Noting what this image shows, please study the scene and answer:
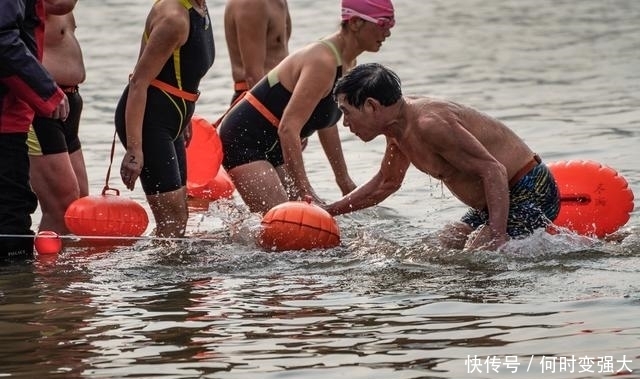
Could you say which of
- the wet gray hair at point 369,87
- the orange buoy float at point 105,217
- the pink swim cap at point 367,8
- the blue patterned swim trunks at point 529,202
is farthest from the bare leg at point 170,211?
the blue patterned swim trunks at point 529,202

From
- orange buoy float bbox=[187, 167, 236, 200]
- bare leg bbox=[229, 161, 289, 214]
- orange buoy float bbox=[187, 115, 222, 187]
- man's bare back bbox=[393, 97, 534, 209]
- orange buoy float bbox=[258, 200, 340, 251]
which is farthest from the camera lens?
orange buoy float bbox=[187, 167, 236, 200]

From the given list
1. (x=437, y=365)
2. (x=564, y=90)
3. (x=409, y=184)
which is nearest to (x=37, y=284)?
(x=437, y=365)

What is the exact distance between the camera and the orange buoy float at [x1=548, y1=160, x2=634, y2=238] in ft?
29.7

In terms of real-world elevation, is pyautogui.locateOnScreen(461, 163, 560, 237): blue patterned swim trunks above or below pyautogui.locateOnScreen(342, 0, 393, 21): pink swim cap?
below

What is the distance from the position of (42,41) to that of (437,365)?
3223mm

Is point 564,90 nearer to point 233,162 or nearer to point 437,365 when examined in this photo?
point 233,162

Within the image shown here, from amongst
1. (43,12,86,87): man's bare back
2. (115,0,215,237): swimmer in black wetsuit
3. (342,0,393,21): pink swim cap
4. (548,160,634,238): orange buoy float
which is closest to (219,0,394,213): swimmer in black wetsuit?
(342,0,393,21): pink swim cap

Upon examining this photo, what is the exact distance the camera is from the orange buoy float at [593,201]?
9.04 m

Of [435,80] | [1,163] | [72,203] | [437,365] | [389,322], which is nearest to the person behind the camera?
[437,365]

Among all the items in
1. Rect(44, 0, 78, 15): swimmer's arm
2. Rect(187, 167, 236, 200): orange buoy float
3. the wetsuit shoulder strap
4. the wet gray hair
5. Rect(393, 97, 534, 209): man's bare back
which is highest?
Rect(44, 0, 78, 15): swimmer's arm

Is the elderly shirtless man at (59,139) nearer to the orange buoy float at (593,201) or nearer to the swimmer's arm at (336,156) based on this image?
the swimmer's arm at (336,156)

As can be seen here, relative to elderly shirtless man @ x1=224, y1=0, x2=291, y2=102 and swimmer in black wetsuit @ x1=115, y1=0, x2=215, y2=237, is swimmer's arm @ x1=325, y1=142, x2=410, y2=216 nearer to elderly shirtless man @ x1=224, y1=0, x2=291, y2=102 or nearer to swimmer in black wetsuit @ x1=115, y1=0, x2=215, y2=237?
swimmer in black wetsuit @ x1=115, y1=0, x2=215, y2=237

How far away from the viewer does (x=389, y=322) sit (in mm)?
6965

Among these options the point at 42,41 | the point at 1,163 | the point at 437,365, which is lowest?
the point at 437,365
